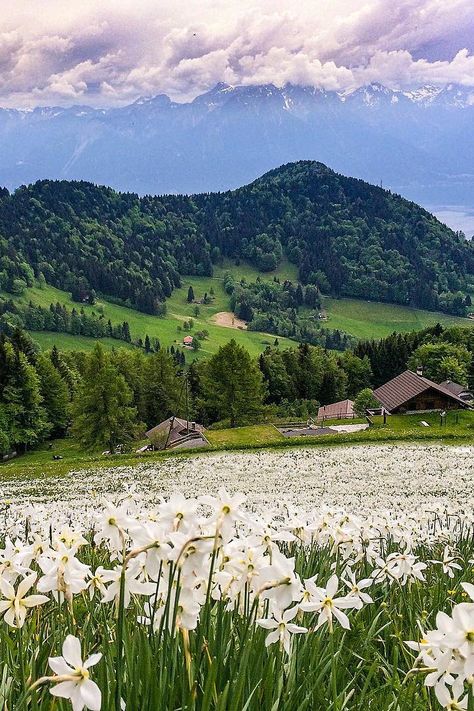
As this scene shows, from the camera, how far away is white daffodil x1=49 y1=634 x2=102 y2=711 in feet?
5.88

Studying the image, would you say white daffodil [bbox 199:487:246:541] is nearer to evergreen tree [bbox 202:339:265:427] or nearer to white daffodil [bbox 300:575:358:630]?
white daffodil [bbox 300:575:358:630]

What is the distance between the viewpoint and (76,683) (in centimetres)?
185

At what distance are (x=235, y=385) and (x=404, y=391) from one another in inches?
883

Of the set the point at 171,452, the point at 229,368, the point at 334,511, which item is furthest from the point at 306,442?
the point at 334,511

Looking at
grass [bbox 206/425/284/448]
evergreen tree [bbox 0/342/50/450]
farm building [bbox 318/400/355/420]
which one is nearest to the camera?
grass [bbox 206/425/284/448]

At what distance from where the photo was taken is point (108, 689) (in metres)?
2.46

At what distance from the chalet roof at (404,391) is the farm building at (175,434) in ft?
80.4

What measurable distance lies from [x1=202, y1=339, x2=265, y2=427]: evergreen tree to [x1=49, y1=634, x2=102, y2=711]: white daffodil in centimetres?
6593

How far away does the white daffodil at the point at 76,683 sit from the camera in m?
1.79

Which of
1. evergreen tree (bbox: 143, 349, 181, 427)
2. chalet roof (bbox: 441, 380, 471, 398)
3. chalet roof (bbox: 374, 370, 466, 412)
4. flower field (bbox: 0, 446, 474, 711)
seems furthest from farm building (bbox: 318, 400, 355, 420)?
flower field (bbox: 0, 446, 474, 711)

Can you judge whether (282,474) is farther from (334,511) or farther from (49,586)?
(49,586)

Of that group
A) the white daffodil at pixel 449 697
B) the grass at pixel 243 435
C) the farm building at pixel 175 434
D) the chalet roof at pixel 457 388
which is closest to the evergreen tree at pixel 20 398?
the farm building at pixel 175 434

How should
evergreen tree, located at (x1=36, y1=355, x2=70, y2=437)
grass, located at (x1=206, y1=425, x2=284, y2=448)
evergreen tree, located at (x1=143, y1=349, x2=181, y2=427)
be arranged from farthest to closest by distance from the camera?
evergreen tree, located at (x1=143, y1=349, x2=181, y2=427)
evergreen tree, located at (x1=36, y1=355, x2=70, y2=437)
grass, located at (x1=206, y1=425, x2=284, y2=448)

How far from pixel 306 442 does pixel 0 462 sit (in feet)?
135
